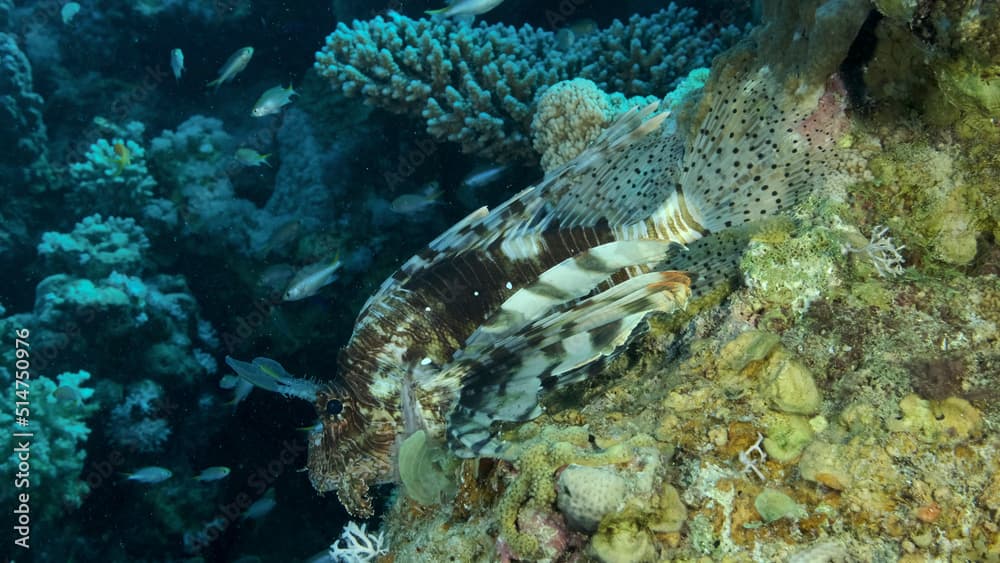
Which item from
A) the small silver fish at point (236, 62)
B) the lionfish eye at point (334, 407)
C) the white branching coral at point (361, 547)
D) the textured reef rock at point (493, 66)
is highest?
the small silver fish at point (236, 62)

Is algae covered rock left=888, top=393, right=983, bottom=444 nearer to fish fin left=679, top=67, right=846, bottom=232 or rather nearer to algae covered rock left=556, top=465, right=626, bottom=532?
algae covered rock left=556, top=465, right=626, bottom=532

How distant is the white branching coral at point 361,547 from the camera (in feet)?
8.44

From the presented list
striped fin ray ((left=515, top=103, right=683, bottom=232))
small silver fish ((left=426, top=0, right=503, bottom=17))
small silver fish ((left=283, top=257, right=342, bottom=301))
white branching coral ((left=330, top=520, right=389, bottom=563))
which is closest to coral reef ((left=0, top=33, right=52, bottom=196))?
small silver fish ((left=283, top=257, right=342, bottom=301))

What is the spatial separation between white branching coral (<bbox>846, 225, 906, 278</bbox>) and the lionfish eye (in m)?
2.43

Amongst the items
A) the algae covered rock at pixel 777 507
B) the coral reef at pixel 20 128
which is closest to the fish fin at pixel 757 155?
the algae covered rock at pixel 777 507

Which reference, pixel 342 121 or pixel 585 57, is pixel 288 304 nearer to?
pixel 342 121

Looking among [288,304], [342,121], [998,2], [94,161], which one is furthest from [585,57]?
[94,161]

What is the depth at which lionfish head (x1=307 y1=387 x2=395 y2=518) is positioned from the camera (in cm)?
296

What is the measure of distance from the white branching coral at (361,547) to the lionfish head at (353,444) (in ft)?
0.88

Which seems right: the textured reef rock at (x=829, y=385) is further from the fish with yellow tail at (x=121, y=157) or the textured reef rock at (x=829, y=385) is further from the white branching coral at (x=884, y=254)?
the fish with yellow tail at (x=121, y=157)

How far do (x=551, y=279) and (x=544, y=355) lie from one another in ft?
1.27

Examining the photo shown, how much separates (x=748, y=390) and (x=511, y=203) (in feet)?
4.77

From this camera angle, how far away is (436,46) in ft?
21.3

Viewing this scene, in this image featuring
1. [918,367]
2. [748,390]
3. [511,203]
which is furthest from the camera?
[511,203]
